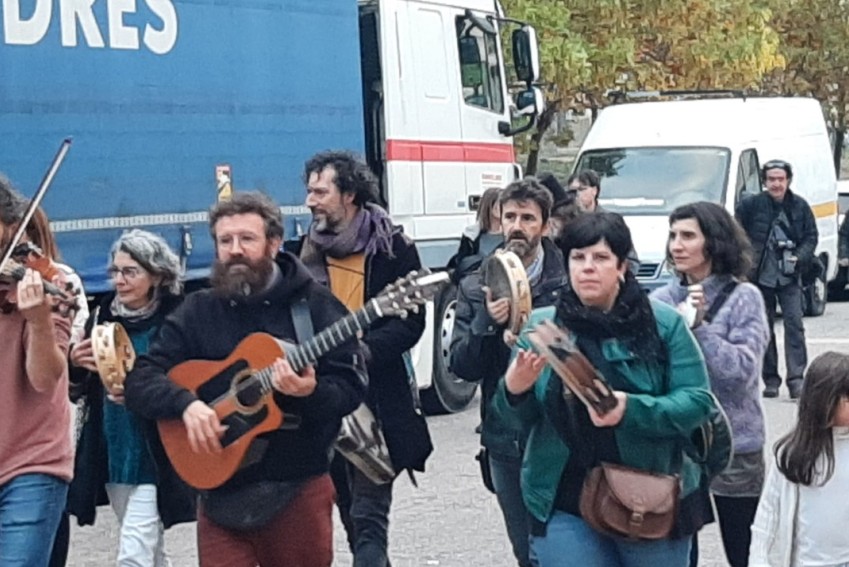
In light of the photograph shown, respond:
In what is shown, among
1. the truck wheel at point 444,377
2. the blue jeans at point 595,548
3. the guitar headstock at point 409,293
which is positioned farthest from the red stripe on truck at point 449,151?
the blue jeans at point 595,548

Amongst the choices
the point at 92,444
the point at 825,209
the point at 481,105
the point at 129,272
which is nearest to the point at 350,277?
the point at 129,272

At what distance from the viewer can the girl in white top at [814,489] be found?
16.7 ft

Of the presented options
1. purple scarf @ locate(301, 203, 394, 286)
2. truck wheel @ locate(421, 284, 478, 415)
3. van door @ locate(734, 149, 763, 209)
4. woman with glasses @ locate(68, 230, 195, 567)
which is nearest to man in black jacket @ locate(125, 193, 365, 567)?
woman with glasses @ locate(68, 230, 195, 567)

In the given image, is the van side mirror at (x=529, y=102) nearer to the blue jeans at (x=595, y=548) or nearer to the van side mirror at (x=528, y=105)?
the van side mirror at (x=528, y=105)

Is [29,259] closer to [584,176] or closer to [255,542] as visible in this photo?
[255,542]

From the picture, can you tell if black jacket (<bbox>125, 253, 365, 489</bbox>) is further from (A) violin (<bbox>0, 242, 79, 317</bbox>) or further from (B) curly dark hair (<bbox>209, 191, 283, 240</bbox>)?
(A) violin (<bbox>0, 242, 79, 317</bbox>)

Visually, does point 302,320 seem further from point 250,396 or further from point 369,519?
point 369,519

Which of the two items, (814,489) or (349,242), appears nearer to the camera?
(814,489)

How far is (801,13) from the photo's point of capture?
33500 millimetres

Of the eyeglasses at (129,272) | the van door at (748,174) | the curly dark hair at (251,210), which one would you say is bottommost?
the van door at (748,174)

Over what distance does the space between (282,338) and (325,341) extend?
181 mm

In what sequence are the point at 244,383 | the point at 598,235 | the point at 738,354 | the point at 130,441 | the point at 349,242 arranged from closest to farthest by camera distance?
the point at 598,235 → the point at 244,383 → the point at 738,354 → the point at 130,441 → the point at 349,242

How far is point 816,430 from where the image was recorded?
16.9 ft

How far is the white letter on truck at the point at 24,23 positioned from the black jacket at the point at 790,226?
6660 mm
